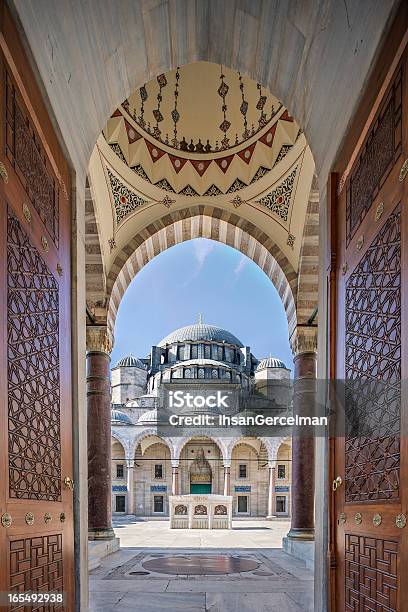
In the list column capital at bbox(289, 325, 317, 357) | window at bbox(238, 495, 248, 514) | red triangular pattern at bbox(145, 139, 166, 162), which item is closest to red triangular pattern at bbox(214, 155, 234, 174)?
red triangular pattern at bbox(145, 139, 166, 162)

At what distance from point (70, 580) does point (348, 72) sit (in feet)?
9.10

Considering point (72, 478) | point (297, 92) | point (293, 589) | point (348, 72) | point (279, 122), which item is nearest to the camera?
point (348, 72)

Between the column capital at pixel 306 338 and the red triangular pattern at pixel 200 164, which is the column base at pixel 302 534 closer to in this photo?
the column capital at pixel 306 338

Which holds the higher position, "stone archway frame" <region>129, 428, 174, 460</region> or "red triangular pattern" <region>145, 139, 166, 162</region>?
"red triangular pattern" <region>145, 139, 166, 162</region>

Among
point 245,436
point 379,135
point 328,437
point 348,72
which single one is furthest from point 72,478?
point 245,436

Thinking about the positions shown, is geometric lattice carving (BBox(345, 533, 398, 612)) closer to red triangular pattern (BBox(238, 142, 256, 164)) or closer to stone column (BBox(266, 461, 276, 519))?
red triangular pattern (BBox(238, 142, 256, 164))

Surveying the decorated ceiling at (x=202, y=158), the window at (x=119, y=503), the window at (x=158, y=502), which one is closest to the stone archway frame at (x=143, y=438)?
the window at (x=119, y=503)

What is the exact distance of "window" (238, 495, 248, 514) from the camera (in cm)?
3053

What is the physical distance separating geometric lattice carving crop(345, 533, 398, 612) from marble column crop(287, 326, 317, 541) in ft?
17.4

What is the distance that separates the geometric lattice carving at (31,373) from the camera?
80.8 inches

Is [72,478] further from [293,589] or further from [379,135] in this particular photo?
[293,589]

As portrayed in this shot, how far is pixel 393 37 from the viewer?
2143 millimetres

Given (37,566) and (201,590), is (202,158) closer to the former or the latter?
(201,590)

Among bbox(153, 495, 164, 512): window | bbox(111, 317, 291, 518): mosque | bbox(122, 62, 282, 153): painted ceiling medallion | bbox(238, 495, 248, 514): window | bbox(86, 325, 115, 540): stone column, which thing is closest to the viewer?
bbox(122, 62, 282, 153): painted ceiling medallion
